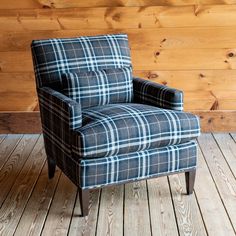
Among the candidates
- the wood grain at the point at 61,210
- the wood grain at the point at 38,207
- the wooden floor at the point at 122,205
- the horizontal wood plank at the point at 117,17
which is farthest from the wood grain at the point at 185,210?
the horizontal wood plank at the point at 117,17

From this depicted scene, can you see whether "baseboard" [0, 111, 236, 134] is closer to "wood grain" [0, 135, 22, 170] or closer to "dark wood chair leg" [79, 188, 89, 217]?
"wood grain" [0, 135, 22, 170]

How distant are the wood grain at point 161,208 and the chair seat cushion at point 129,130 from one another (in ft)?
1.10

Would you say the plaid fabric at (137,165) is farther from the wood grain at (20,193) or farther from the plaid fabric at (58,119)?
the wood grain at (20,193)

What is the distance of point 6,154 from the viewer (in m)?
3.02

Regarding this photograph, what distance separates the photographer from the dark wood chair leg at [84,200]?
2.08 m

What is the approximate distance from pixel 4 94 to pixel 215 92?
1701 mm

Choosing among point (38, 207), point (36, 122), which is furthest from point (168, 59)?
point (38, 207)

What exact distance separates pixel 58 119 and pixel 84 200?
44cm

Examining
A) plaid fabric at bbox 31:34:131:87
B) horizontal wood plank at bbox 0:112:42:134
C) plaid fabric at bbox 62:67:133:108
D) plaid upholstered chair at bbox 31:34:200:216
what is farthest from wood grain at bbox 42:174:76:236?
horizontal wood plank at bbox 0:112:42:134

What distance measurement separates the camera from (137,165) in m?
2.15

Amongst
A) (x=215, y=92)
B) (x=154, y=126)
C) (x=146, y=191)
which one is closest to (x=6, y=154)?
(x=146, y=191)

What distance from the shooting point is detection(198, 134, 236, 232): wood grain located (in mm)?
2271

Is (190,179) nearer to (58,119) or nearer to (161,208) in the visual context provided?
(161,208)

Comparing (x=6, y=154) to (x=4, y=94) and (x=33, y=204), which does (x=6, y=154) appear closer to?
(x=4, y=94)
